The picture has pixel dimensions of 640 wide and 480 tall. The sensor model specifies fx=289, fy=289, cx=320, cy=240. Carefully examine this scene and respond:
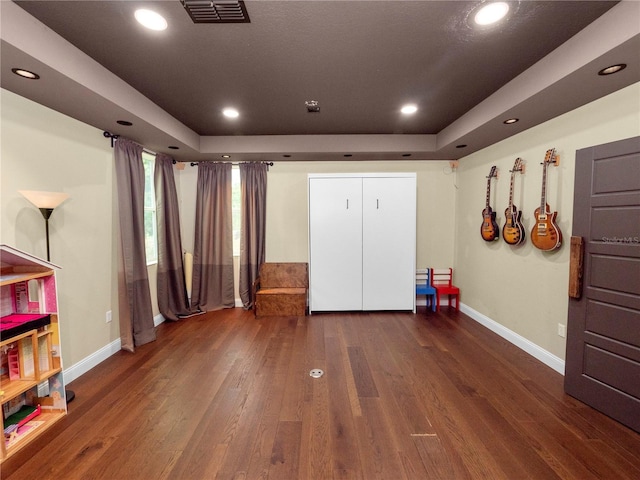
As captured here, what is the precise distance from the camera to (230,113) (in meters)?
3.12

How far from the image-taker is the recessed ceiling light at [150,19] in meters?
1.60

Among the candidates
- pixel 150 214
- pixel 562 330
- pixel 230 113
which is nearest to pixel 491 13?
pixel 230 113

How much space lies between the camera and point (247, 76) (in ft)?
7.61

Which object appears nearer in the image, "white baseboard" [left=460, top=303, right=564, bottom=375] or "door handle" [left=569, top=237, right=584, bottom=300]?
"door handle" [left=569, top=237, right=584, bottom=300]

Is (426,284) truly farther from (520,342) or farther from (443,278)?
(520,342)

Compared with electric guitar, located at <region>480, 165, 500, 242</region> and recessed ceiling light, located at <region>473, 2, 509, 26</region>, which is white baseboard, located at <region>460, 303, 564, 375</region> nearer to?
electric guitar, located at <region>480, 165, 500, 242</region>

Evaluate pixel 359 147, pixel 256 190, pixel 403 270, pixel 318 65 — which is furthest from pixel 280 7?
pixel 403 270

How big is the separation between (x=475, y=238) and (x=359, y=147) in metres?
2.04

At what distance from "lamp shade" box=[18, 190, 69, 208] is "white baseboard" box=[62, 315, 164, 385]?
1.34m

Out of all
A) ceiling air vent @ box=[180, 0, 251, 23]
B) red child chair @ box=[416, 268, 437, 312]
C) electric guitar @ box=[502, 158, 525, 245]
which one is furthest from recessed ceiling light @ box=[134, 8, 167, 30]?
red child chair @ box=[416, 268, 437, 312]

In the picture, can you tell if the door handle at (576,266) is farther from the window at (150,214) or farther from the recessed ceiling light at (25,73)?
the window at (150,214)

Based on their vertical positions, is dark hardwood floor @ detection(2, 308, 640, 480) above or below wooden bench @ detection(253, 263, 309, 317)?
below

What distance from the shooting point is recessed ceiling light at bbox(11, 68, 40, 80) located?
175 centimetres

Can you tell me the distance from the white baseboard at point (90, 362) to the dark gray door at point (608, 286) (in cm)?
403
